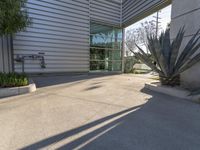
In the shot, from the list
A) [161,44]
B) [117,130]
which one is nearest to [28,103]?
[117,130]

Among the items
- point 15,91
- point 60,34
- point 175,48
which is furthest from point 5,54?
point 175,48

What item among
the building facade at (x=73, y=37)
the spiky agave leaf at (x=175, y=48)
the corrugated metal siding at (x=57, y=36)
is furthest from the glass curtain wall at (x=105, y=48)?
the spiky agave leaf at (x=175, y=48)

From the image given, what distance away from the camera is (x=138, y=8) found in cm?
1160

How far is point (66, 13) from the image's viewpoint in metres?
11.0

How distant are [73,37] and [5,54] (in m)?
4.20

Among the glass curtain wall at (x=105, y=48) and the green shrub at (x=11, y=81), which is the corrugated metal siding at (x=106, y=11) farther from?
the green shrub at (x=11, y=81)

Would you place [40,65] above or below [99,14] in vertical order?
below

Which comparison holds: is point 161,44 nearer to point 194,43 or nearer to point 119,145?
point 194,43

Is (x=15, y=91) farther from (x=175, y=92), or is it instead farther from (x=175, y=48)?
(x=175, y=48)

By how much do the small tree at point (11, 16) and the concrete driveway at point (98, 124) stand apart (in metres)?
2.71

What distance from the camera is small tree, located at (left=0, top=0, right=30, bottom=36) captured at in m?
5.38

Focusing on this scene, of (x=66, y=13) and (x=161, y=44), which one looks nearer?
(x=161, y=44)

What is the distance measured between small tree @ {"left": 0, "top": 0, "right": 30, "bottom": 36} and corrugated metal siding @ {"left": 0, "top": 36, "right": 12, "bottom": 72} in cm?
294

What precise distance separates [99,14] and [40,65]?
581 centimetres
